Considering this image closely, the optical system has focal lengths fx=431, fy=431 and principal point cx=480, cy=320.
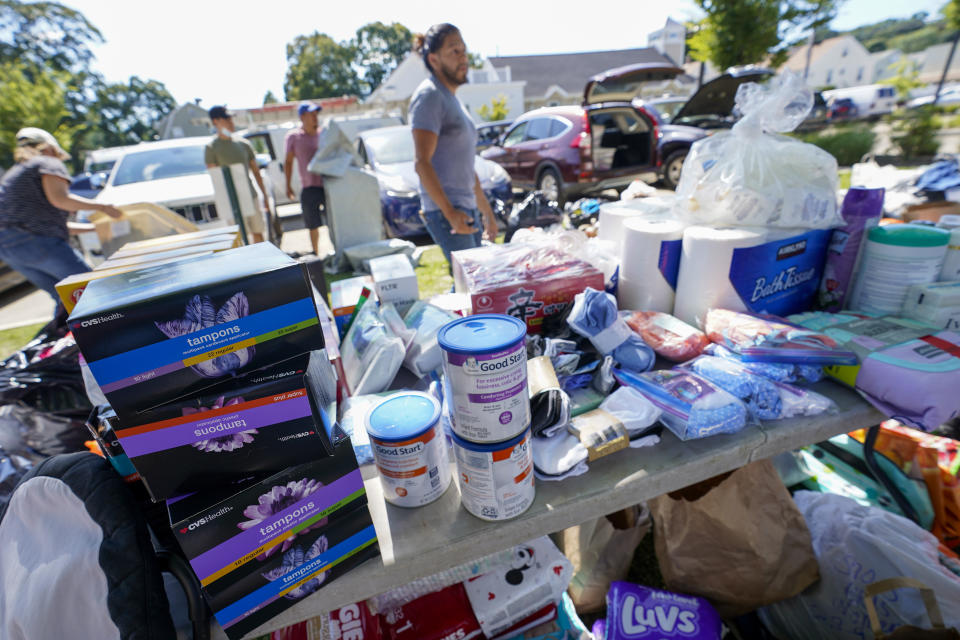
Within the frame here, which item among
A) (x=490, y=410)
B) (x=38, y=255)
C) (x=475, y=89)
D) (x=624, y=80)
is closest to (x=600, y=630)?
(x=490, y=410)

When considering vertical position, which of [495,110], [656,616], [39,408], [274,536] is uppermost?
[495,110]

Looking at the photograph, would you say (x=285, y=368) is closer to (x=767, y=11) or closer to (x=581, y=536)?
(x=581, y=536)

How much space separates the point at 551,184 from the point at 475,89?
23.6m

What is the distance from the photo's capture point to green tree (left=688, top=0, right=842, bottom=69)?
11906mm

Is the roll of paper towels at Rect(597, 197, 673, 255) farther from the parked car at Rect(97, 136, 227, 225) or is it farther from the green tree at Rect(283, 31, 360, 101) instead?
the green tree at Rect(283, 31, 360, 101)

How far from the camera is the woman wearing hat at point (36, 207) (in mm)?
3213

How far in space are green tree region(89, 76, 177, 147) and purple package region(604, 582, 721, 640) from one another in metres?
47.1

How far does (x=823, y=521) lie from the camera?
63.1 inches

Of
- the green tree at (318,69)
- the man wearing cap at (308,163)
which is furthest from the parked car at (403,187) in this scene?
the green tree at (318,69)

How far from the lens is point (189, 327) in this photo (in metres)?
0.77

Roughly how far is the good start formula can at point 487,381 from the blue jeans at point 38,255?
3921mm


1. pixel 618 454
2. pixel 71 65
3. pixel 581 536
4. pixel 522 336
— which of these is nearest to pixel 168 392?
pixel 522 336

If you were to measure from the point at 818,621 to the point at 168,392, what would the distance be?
2050 millimetres

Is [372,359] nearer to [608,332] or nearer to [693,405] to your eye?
[608,332]
